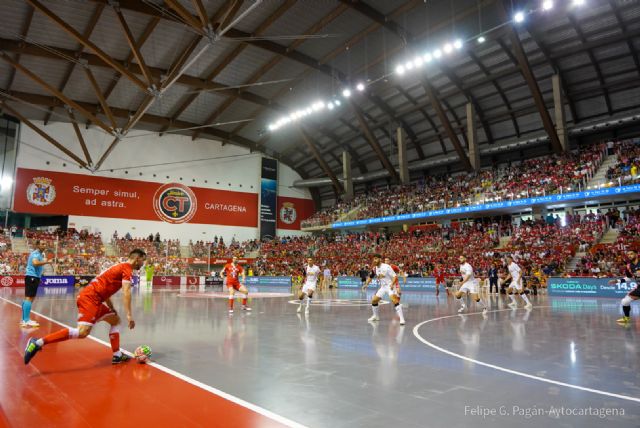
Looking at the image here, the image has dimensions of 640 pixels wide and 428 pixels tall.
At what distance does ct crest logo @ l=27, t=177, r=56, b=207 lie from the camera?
121ft

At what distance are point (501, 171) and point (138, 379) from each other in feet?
121

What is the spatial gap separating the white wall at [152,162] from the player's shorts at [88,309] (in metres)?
38.7

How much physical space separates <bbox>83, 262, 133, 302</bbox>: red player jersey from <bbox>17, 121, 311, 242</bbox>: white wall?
1521 inches

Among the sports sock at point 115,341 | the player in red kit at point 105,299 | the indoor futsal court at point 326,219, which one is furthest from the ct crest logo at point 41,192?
the sports sock at point 115,341

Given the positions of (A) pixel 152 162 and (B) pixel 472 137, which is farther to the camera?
(A) pixel 152 162

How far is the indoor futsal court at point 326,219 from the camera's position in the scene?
197 inches

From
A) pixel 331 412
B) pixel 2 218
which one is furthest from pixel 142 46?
pixel 331 412

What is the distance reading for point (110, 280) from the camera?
6.18 meters

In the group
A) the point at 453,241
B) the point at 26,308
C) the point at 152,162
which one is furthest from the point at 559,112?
the point at 152,162

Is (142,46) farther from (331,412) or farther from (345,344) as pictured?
(331,412)

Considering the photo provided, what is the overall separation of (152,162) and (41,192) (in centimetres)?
1066

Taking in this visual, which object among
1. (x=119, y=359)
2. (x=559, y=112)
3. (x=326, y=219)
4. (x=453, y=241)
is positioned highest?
Answer: (x=559, y=112)

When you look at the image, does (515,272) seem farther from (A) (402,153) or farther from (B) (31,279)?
(A) (402,153)

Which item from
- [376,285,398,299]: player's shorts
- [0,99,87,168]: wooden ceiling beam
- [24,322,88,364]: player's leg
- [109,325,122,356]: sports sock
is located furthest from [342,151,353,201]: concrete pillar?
[24,322,88,364]: player's leg
